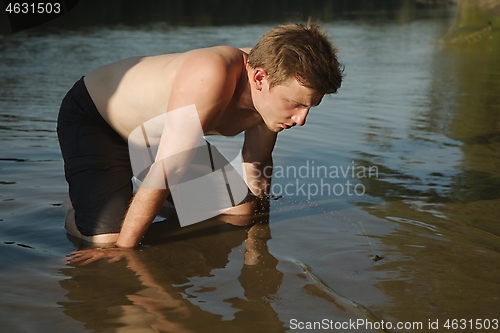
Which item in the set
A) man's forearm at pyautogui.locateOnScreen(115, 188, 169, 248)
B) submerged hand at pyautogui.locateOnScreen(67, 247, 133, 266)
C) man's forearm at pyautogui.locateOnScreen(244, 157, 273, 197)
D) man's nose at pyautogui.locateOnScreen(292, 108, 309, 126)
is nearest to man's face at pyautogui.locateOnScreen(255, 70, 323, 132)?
man's nose at pyautogui.locateOnScreen(292, 108, 309, 126)

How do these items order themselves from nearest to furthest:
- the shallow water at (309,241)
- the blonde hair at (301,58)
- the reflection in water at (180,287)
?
the reflection in water at (180,287)
the shallow water at (309,241)
the blonde hair at (301,58)

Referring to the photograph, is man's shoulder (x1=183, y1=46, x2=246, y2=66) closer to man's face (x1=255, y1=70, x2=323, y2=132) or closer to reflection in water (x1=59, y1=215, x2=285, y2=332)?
man's face (x1=255, y1=70, x2=323, y2=132)

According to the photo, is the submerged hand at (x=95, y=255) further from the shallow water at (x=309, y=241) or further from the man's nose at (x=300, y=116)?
the man's nose at (x=300, y=116)

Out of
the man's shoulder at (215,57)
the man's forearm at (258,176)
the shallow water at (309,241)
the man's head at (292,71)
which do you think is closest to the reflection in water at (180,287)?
the shallow water at (309,241)

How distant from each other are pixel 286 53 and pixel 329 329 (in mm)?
1296

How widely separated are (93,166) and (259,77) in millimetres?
1157

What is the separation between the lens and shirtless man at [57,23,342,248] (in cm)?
320

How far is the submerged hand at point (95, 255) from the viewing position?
3424 millimetres

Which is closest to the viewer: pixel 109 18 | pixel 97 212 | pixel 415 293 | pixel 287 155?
pixel 415 293

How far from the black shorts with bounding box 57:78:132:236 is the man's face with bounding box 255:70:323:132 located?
0.96 m

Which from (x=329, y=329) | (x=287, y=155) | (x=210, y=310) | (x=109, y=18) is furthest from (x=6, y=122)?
(x=109, y=18)

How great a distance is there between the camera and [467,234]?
3816 mm

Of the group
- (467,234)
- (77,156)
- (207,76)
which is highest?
(207,76)

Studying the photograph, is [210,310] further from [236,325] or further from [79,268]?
[79,268]
